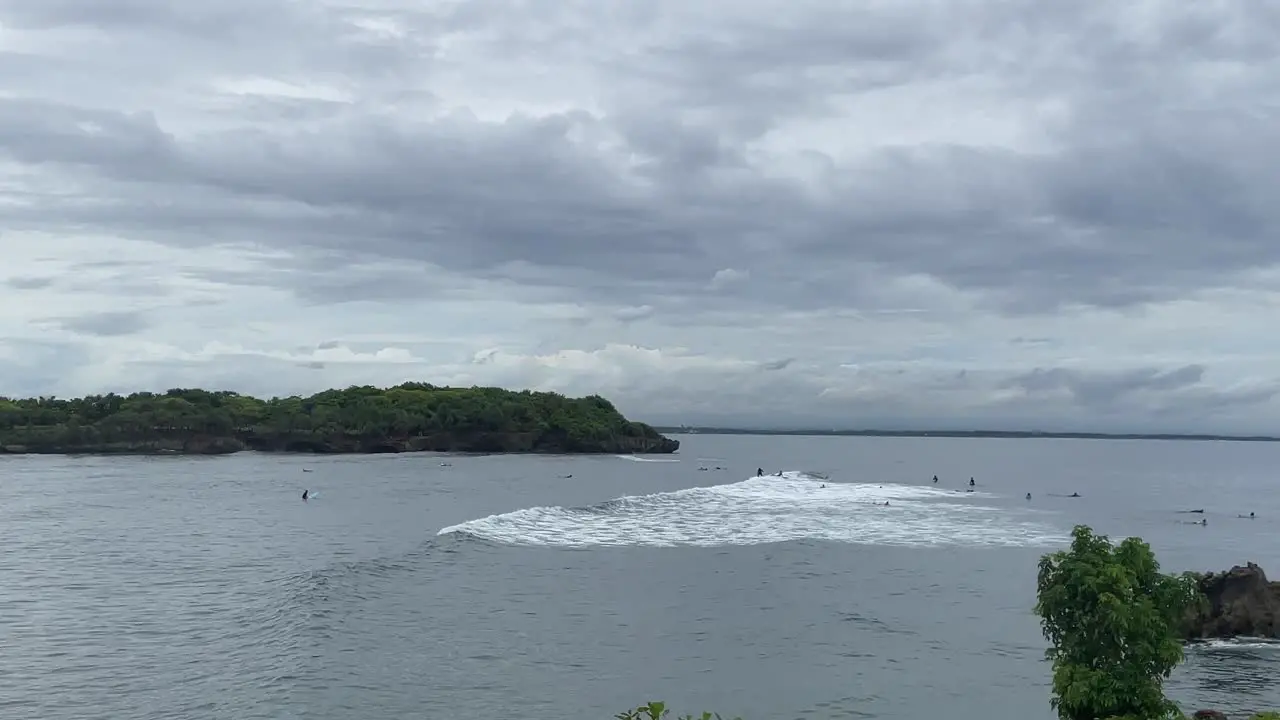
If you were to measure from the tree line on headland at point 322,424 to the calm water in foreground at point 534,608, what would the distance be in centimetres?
7786

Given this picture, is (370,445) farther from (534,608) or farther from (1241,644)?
(1241,644)

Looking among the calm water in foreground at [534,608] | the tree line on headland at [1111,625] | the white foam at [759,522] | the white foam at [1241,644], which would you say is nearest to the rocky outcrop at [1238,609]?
the white foam at [1241,644]

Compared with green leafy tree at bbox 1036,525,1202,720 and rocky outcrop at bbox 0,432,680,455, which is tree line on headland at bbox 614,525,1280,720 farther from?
rocky outcrop at bbox 0,432,680,455

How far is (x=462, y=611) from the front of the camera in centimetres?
3406

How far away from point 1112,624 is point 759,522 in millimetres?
45942

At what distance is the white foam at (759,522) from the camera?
178 feet

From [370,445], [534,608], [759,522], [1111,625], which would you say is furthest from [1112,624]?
[370,445]

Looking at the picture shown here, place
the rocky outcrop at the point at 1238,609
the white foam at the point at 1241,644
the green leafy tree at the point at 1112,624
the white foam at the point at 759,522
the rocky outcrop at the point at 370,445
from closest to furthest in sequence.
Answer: the green leafy tree at the point at 1112,624 → the white foam at the point at 1241,644 → the rocky outcrop at the point at 1238,609 → the white foam at the point at 759,522 → the rocky outcrop at the point at 370,445

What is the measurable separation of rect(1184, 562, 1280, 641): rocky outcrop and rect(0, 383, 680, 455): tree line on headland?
137 m

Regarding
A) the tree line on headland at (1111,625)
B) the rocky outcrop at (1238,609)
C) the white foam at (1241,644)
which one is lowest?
the white foam at (1241,644)

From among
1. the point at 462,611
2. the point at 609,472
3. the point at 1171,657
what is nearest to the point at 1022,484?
the point at 609,472

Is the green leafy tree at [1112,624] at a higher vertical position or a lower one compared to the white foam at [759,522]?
higher

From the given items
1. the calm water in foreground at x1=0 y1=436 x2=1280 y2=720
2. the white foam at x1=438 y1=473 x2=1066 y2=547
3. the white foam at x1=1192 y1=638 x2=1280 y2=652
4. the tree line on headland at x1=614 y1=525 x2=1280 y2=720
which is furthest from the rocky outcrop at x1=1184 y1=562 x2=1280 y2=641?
the white foam at x1=438 y1=473 x2=1066 y2=547

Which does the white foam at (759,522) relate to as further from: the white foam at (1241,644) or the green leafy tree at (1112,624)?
the green leafy tree at (1112,624)
